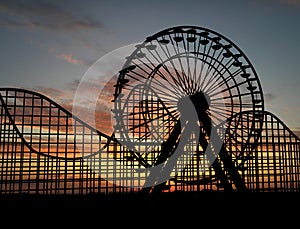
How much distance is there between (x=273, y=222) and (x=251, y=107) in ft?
22.3

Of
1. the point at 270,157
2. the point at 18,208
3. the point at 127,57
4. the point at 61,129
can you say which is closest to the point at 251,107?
the point at 270,157

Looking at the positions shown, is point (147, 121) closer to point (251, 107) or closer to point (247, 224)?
point (251, 107)

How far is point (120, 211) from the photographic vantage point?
38.4 ft

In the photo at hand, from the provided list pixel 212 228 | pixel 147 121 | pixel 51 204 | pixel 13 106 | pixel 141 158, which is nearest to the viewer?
pixel 212 228

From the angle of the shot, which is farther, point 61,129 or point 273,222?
point 61,129

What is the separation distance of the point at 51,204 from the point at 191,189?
7.12m

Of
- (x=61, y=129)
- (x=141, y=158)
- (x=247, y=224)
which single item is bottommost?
(x=247, y=224)

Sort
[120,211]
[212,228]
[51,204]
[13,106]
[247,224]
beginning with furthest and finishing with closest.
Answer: [13,106]
[51,204]
[120,211]
[247,224]
[212,228]

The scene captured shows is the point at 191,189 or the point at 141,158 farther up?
the point at 141,158

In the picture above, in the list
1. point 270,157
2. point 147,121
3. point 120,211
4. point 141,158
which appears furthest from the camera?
point 270,157

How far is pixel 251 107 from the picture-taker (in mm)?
16266

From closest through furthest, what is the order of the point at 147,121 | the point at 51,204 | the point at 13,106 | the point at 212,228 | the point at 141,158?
the point at 212,228 → the point at 51,204 → the point at 13,106 → the point at 141,158 → the point at 147,121

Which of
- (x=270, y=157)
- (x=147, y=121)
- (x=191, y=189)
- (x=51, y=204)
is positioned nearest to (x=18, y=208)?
(x=51, y=204)

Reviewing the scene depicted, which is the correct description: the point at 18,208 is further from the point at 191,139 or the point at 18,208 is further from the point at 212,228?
the point at 191,139
